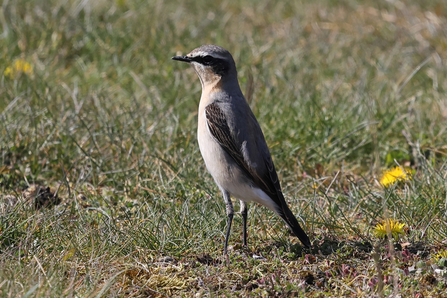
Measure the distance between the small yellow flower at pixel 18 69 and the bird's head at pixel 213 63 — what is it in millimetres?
3080

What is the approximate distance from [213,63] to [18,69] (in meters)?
3.44

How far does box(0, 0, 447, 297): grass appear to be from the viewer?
151 inches

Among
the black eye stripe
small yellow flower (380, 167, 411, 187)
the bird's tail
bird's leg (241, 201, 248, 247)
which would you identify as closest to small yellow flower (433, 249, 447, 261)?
the bird's tail

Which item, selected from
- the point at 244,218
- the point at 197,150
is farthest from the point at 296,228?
the point at 197,150

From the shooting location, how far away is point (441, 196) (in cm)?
476

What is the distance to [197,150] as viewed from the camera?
578 cm

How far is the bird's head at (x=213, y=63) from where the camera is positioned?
15.2ft

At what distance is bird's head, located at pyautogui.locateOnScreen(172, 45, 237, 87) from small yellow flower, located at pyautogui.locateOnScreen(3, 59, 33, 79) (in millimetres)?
3080

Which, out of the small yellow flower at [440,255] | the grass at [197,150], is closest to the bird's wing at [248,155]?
the grass at [197,150]

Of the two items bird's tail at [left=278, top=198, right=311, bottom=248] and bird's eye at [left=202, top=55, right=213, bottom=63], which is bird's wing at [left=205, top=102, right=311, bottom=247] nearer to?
bird's tail at [left=278, top=198, right=311, bottom=248]

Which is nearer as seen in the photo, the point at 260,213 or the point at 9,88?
the point at 260,213

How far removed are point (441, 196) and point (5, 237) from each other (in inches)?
138

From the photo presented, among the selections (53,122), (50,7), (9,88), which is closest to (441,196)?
(53,122)

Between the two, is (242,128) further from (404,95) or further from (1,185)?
(404,95)
